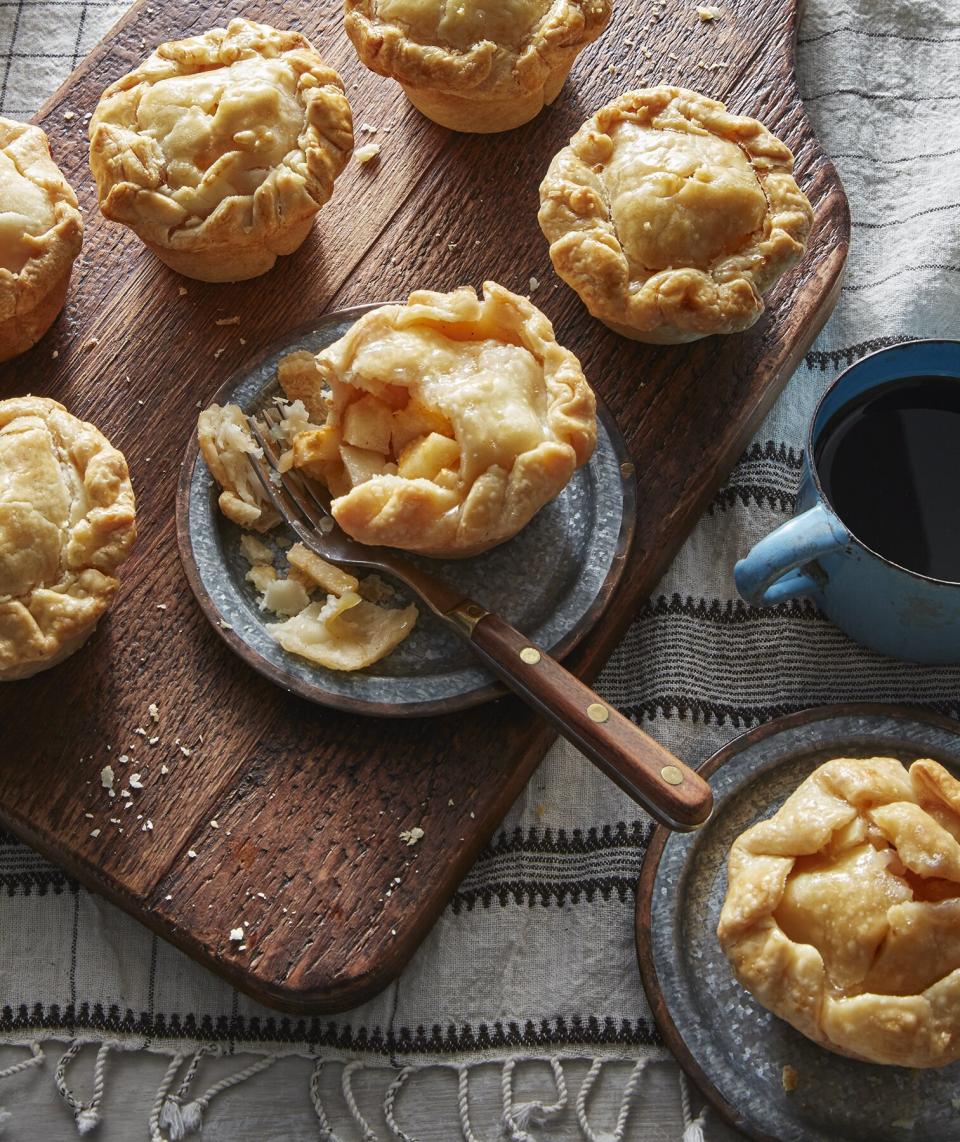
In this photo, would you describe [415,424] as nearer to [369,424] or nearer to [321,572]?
[369,424]

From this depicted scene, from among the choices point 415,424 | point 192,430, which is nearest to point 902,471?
point 415,424

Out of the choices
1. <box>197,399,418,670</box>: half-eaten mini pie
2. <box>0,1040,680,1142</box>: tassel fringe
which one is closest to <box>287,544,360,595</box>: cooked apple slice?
<box>197,399,418,670</box>: half-eaten mini pie

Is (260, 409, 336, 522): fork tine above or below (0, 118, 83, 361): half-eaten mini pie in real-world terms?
below

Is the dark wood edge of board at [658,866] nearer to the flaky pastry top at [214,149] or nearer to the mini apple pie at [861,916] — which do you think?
the mini apple pie at [861,916]

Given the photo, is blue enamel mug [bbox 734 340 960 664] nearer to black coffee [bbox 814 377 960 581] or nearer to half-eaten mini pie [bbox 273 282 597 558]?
black coffee [bbox 814 377 960 581]

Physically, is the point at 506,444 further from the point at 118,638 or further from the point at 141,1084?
the point at 141,1084

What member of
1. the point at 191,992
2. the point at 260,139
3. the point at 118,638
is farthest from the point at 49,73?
the point at 191,992
